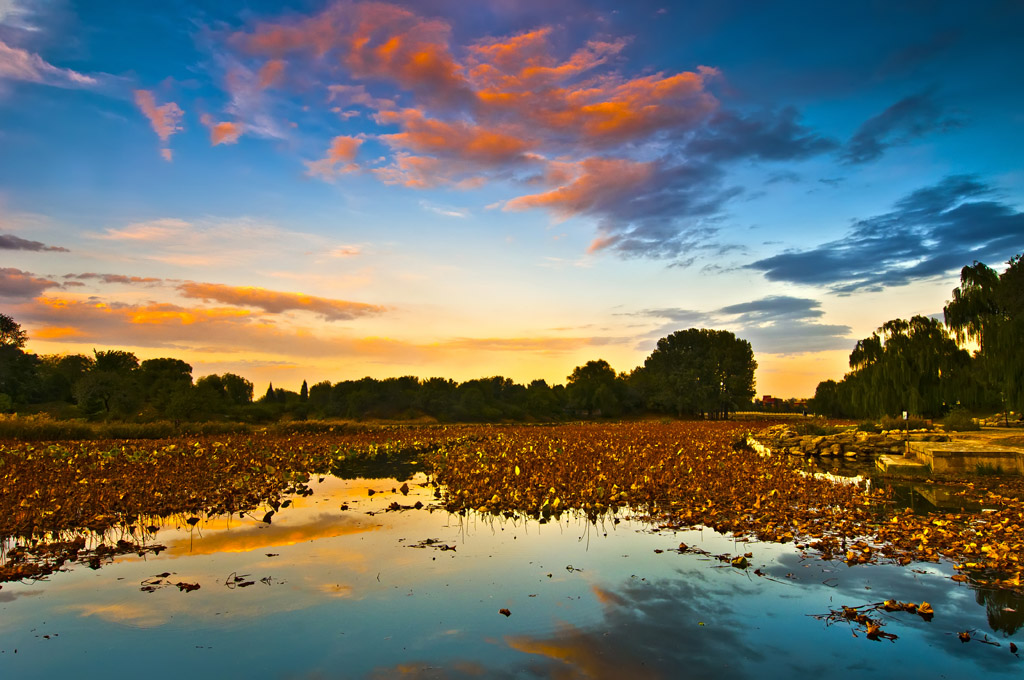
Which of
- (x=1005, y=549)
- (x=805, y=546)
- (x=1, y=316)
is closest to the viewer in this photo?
(x=1005, y=549)

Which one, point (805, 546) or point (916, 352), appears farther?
point (916, 352)

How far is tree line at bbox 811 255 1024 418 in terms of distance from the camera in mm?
23344

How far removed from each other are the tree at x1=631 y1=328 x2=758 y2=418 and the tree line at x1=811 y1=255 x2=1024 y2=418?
895 inches

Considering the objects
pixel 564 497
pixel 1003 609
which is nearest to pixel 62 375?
pixel 564 497

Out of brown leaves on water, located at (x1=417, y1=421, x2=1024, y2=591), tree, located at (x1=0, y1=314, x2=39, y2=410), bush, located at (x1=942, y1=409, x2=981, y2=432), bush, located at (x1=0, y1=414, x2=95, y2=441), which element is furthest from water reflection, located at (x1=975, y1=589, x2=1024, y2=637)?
tree, located at (x1=0, y1=314, x2=39, y2=410)

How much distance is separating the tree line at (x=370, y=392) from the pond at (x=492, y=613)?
36.8m

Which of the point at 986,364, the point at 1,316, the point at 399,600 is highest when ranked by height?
the point at 1,316

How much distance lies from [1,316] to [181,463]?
201 ft

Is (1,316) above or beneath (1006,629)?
above

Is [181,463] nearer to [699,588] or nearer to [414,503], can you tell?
[414,503]

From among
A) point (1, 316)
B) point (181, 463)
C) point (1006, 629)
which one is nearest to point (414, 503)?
point (181, 463)

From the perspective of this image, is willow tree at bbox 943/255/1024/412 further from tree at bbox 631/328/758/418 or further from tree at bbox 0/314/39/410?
tree at bbox 0/314/39/410

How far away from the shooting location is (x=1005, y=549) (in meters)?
8.09

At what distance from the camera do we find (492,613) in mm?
6273
